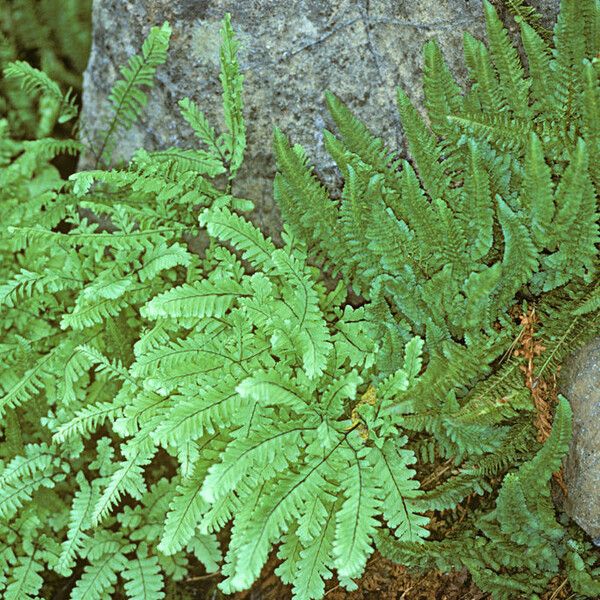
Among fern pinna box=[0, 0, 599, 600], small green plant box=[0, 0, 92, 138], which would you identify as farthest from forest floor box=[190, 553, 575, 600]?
small green plant box=[0, 0, 92, 138]

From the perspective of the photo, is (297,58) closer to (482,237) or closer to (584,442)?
(482,237)

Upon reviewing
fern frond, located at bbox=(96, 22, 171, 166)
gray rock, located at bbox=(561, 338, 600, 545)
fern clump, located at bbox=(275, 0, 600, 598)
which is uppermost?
fern frond, located at bbox=(96, 22, 171, 166)

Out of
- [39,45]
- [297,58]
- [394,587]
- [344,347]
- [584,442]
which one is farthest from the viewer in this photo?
[39,45]

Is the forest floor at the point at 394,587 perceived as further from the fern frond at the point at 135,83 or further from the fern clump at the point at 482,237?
the fern frond at the point at 135,83

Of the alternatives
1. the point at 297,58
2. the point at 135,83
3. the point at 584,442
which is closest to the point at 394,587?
the point at 584,442

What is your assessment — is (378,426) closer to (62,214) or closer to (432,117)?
(432,117)

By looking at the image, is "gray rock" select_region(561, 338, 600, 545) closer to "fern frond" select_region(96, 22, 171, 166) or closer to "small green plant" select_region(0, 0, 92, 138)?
"fern frond" select_region(96, 22, 171, 166)

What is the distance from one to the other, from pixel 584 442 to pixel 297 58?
218cm

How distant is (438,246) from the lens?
2920 millimetres

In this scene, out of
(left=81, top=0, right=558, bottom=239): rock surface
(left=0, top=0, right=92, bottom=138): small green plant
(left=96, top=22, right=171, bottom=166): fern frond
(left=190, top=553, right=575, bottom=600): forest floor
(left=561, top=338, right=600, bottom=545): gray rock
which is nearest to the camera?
(left=561, top=338, right=600, bottom=545): gray rock

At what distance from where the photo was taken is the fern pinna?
2689 millimetres

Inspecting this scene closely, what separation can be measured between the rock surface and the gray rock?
132 cm

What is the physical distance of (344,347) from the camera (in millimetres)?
2936

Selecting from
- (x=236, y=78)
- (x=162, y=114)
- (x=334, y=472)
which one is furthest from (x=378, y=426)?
(x=162, y=114)
